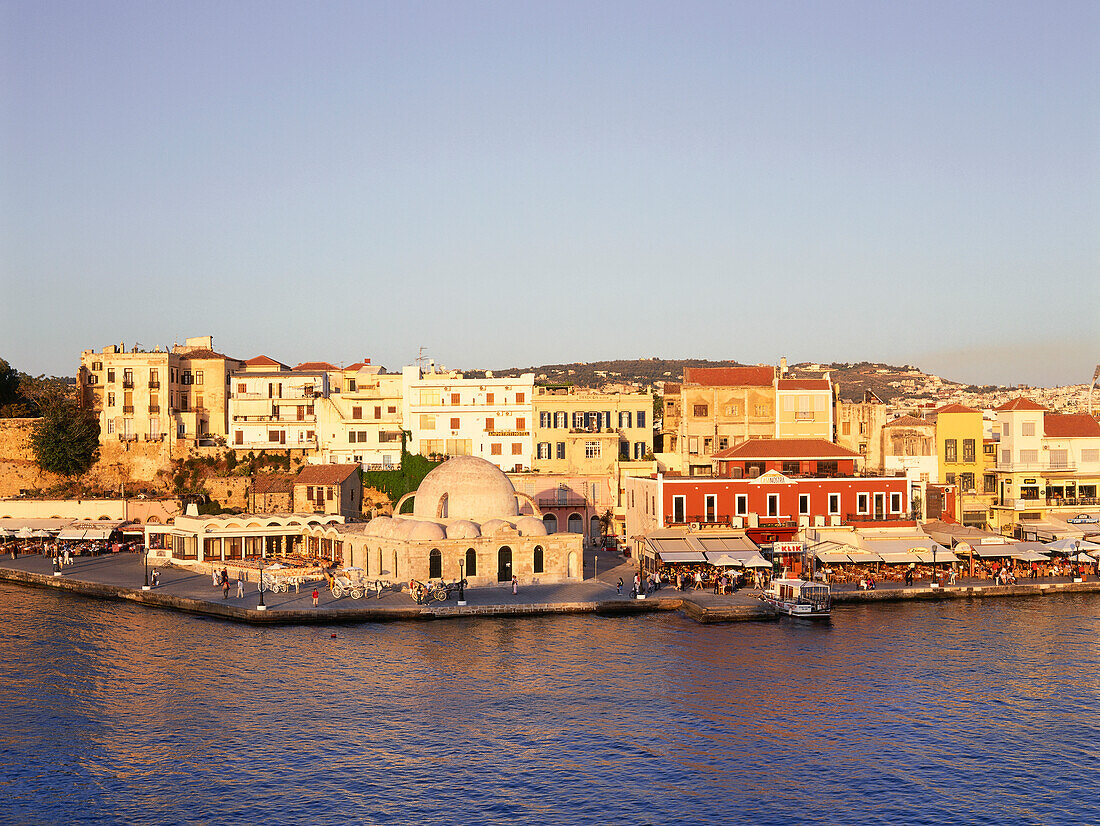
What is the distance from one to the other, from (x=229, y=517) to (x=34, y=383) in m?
41.5

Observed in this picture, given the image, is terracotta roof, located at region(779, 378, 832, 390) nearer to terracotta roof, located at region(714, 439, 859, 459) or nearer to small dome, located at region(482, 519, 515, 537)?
terracotta roof, located at region(714, 439, 859, 459)

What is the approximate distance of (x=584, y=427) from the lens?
263ft

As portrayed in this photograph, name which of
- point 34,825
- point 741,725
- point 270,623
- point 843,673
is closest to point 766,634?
point 843,673

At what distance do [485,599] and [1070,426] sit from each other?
41.1 m

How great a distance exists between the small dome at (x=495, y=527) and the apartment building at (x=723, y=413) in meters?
20.6

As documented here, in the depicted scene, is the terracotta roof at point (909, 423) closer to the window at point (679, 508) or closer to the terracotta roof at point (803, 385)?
the terracotta roof at point (803, 385)

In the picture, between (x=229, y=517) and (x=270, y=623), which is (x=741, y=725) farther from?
(x=229, y=517)

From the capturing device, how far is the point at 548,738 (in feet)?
115

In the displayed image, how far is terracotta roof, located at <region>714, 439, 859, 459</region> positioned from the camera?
66.8 m

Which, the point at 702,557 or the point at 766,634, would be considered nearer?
the point at 766,634

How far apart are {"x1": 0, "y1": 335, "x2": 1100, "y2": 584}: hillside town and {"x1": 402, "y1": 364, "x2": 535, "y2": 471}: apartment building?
147mm

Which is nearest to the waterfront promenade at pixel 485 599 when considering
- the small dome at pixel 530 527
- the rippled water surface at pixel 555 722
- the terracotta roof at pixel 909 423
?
the rippled water surface at pixel 555 722

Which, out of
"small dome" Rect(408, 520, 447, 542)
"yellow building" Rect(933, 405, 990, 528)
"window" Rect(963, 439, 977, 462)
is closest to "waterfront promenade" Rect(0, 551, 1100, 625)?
"small dome" Rect(408, 520, 447, 542)

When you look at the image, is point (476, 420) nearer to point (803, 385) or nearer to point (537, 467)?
point (537, 467)
